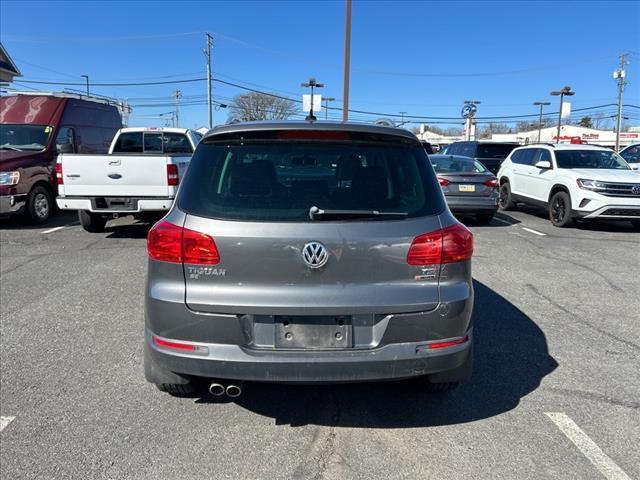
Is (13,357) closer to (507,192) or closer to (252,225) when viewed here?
(252,225)

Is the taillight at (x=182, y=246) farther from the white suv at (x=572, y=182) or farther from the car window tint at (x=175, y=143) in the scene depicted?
the white suv at (x=572, y=182)

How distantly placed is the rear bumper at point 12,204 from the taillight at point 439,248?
377 inches

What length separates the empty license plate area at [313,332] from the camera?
2.61 metres

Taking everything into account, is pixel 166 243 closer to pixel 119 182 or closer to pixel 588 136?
pixel 119 182

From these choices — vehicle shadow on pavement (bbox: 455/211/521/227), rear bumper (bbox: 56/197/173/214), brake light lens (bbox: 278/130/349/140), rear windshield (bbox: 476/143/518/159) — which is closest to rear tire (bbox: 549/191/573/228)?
vehicle shadow on pavement (bbox: 455/211/521/227)

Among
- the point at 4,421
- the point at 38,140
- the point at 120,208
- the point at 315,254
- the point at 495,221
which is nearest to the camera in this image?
the point at 315,254

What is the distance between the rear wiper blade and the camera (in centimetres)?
264

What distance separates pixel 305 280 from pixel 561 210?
10.1m

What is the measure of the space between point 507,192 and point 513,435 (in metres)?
11.9

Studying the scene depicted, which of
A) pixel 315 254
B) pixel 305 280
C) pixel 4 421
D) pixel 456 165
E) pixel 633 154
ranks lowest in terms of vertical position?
pixel 4 421

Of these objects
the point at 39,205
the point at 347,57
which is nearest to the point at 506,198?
the point at 347,57

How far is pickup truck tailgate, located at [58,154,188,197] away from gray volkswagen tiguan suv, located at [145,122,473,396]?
5.91m

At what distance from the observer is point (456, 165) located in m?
11.6

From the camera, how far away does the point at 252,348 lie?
8.61ft
